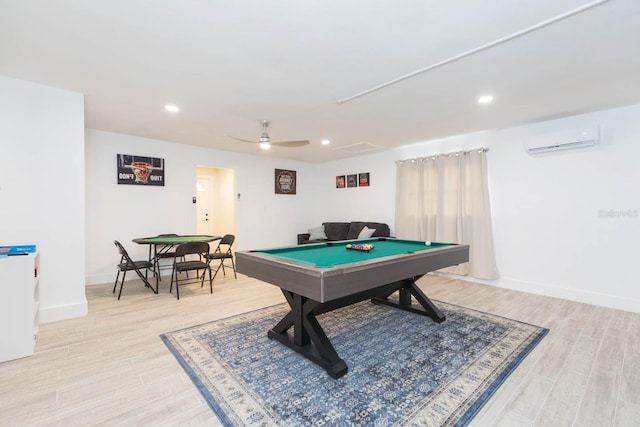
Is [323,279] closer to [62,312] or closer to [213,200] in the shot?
[62,312]

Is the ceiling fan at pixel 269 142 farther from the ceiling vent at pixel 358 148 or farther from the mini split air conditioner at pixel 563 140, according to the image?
the mini split air conditioner at pixel 563 140

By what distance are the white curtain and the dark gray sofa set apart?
337 millimetres

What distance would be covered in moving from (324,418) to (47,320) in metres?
3.19

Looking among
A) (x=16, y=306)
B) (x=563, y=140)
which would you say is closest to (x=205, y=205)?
(x=16, y=306)

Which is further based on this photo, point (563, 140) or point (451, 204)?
point (451, 204)

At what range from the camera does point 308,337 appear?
2.58 m

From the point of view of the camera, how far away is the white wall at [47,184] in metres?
2.89

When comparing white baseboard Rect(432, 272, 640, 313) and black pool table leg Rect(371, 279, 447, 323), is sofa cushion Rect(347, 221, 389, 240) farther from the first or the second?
black pool table leg Rect(371, 279, 447, 323)

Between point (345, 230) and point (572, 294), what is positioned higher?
point (345, 230)

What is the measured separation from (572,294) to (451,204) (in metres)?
2.03

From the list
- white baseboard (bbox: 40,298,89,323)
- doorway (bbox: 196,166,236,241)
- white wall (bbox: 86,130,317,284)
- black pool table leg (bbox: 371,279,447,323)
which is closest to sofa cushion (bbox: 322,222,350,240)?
white wall (bbox: 86,130,317,284)

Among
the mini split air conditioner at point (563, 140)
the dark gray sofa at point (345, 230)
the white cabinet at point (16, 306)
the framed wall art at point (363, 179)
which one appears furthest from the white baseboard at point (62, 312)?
the mini split air conditioner at point (563, 140)

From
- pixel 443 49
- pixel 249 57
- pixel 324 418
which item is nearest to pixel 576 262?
pixel 443 49

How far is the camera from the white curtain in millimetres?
4656
